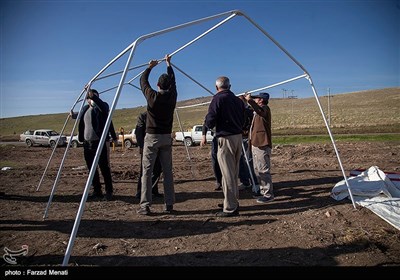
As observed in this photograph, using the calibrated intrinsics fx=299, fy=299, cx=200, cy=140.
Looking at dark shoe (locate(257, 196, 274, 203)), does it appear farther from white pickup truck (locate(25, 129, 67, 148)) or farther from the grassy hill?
white pickup truck (locate(25, 129, 67, 148))

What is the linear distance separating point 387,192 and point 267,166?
2115 mm

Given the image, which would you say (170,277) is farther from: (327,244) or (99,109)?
(99,109)

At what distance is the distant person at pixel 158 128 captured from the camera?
195 inches

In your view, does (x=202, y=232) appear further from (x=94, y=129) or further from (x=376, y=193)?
(x=376, y=193)

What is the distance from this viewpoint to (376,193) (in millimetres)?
5348

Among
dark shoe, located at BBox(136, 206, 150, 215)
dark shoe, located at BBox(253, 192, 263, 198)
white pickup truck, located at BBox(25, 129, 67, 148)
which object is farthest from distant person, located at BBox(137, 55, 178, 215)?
white pickup truck, located at BBox(25, 129, 67, 148)

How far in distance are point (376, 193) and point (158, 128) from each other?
4.03m

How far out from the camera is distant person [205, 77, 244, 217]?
4902mm

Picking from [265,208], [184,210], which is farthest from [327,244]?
[184,210]

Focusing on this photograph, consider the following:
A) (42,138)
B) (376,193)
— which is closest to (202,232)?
(376,193)

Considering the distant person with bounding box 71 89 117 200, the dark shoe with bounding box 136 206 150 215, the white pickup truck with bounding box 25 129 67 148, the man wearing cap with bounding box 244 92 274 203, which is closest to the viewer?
the dark shoe with bounding box 136 206 150 215

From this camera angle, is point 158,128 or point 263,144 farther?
point 263,144

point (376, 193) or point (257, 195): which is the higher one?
point (376, 193)

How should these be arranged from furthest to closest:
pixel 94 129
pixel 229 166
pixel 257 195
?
pixel 257 195 → pixel 94 129 → pixel 229 166
